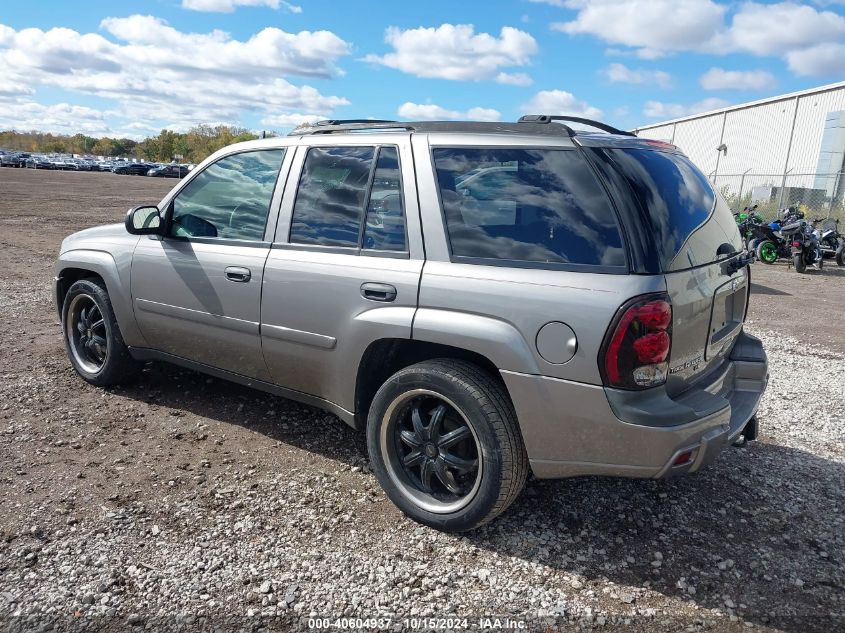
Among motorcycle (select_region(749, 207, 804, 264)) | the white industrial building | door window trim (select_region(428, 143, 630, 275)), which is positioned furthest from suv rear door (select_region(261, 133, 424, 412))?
the white industrial building

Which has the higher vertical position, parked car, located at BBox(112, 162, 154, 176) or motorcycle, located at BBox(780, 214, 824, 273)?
parked car, located at BBox(112, 162, 154, 176)

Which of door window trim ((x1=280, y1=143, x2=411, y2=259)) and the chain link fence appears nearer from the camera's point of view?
door window trim ((x1=280, y1=143, x2=411, y2=259))

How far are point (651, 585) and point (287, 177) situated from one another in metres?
2.87

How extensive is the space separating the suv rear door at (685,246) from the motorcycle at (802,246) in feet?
40.8

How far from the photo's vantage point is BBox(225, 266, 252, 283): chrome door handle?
3908 millimetres

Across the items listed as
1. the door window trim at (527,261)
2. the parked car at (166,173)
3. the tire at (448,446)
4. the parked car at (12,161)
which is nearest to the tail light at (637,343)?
the door window trim at (527,261)

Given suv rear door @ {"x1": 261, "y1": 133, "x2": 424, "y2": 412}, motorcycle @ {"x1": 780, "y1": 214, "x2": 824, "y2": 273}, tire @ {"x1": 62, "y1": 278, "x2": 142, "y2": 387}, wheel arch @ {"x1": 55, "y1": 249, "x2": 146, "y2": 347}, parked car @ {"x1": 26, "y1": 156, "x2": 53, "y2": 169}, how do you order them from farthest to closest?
parked car @ {"x1": 26, "y1": 156, "x2": 53, "y2": 169} → motorcycle @ {"x1": 780, "y1": 214, "x2": 824, "y2": 273} → tire @ {"x1": 62, "y1": 278, "x2": 142, "y2": 387} → wheel arch @ {"x1": 55, "y1": 249, "x2": 146, "y2": 347} → suv rear door @ {"x1": 261, "y1": 133, "x2": 424, "y2": 412}

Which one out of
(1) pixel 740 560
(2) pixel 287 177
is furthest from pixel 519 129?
(1) pixel 740 560

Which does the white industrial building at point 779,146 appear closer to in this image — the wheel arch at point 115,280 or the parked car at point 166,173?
the wheel arch at point 115,280

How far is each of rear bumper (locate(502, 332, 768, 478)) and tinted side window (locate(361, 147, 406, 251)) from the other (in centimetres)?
96

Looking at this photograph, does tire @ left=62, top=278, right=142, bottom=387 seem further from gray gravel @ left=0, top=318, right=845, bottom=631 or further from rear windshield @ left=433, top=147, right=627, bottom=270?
rear windshield @ left=433, top=147, right=627, bottom=270

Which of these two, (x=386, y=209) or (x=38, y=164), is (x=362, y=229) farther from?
(x=38, y=164)

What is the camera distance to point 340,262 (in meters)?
3.55

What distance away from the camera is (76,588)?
2.81m
